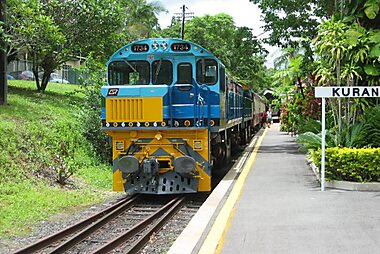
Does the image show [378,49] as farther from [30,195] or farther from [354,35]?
[30,195]

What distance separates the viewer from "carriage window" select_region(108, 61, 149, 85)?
12094 millimetres

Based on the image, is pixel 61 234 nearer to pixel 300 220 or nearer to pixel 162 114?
pixel 162 114

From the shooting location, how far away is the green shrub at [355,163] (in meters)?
10.6

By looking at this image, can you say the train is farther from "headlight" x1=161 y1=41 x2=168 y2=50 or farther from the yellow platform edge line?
the yellow platform edge line

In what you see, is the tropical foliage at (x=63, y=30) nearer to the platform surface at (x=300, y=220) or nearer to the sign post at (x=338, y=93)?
the platform surface at (x=300, y=220)

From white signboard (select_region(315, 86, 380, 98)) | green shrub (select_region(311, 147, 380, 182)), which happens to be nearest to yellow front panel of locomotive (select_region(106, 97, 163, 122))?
white signboard (select_region(315, 86, 380, 98))

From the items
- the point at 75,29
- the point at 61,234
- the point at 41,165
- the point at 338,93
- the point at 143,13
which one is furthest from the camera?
the point at 143,13

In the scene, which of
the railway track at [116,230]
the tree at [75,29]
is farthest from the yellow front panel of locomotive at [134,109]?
the tree at [75,29]

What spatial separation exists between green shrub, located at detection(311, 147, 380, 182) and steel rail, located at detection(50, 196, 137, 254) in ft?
14.8

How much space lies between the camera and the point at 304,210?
867 centimetres

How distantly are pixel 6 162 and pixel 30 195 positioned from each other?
1583 mm

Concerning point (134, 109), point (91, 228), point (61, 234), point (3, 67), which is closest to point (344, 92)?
point (134, 109)

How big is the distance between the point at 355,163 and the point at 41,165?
8062 mm

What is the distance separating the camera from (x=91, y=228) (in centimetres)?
905
